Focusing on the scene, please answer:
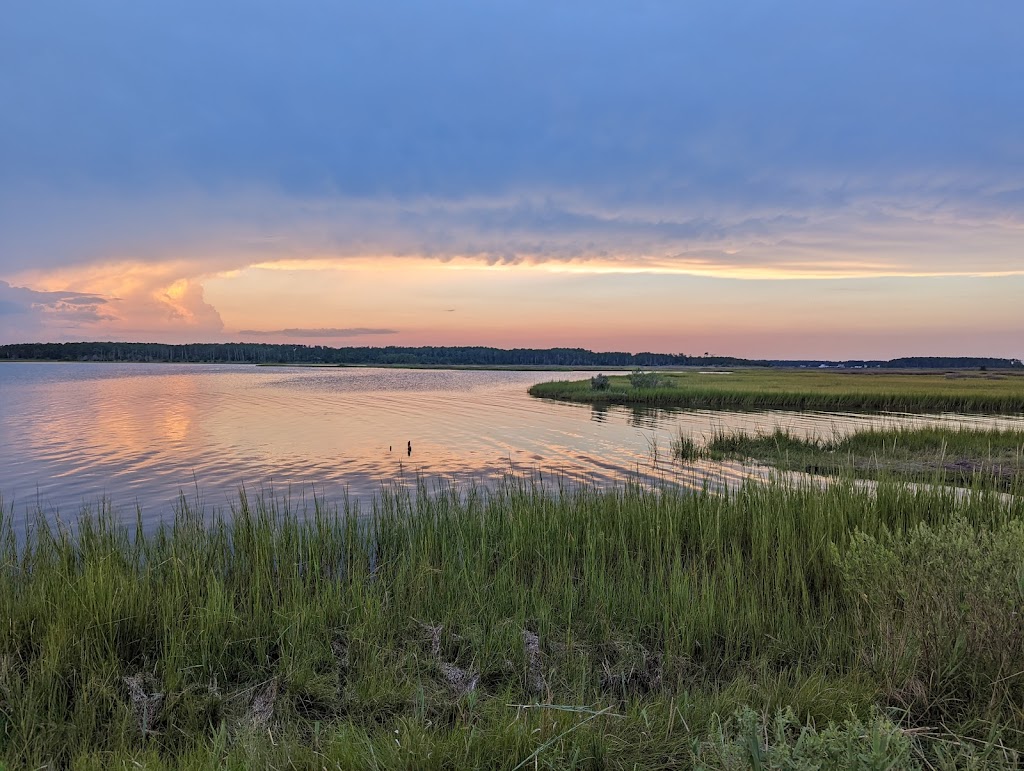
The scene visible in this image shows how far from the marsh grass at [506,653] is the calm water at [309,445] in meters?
3.88

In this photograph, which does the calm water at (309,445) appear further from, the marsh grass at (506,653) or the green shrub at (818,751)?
the green shrub at (818,751)

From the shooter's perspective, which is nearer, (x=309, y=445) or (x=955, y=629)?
(x=955, y=629)

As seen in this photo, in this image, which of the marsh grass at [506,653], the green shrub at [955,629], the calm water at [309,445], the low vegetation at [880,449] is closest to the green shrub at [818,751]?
the marsh grass at [506,653]

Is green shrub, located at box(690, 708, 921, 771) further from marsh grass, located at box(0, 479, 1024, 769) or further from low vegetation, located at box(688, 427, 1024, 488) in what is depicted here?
low vegetation, located at box(688, 427, 1024, 488)

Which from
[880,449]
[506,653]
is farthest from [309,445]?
[880,449]

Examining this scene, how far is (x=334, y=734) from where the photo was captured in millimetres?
4105

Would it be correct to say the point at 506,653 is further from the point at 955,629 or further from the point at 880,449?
the point at 880,449

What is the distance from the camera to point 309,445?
27.6 meters

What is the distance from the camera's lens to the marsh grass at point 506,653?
3.89 metres

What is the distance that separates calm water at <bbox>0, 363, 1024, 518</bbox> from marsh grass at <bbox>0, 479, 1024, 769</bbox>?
388cm

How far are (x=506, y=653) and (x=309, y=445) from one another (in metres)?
23.5

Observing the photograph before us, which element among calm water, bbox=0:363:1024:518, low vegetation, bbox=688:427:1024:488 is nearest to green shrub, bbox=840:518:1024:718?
calm water, bbox=0:363:1024:518

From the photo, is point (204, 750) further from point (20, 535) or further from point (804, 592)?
point (20, 535)

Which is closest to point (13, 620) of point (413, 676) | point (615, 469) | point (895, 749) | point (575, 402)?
point (413, 676)
